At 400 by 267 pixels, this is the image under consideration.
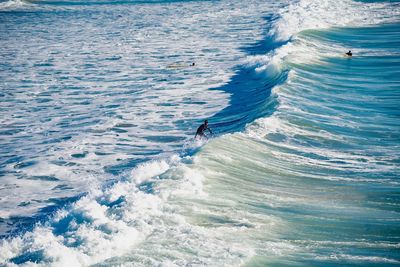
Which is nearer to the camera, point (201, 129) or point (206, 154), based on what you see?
point (206, 154)

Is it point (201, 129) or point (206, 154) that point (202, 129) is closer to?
point (201, 129)

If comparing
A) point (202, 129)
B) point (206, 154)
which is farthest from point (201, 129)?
point (206, 154)

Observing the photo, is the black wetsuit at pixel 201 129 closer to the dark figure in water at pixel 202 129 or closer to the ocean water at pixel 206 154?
the dark figure in water at pixel 202 129

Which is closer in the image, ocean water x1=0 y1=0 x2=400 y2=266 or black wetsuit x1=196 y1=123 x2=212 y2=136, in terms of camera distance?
ocean water x1=0 y1=0 x2=400 y2=266

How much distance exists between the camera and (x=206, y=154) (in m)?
13.1

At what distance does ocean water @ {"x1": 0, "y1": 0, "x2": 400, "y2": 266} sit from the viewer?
8938 mm

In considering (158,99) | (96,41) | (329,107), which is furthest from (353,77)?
(96,41)

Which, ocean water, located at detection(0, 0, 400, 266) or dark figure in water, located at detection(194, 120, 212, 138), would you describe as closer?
ocean water, located at detection(0, 0, 400, 266)

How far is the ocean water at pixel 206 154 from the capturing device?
8.94 metres

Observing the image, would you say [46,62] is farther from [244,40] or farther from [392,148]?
[392,148]

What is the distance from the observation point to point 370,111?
16.9 metres

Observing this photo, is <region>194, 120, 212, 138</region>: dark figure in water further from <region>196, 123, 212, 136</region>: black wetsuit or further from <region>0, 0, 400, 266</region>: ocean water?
<region>0, 0, 400, 266</region>: ocean water

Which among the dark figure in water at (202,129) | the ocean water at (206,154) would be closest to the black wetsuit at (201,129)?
the dark figure in water at (202,129)

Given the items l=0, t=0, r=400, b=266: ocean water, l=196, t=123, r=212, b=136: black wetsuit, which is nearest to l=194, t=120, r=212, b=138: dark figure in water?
l=196, t=123, r=212, b=136: black wetsuit
